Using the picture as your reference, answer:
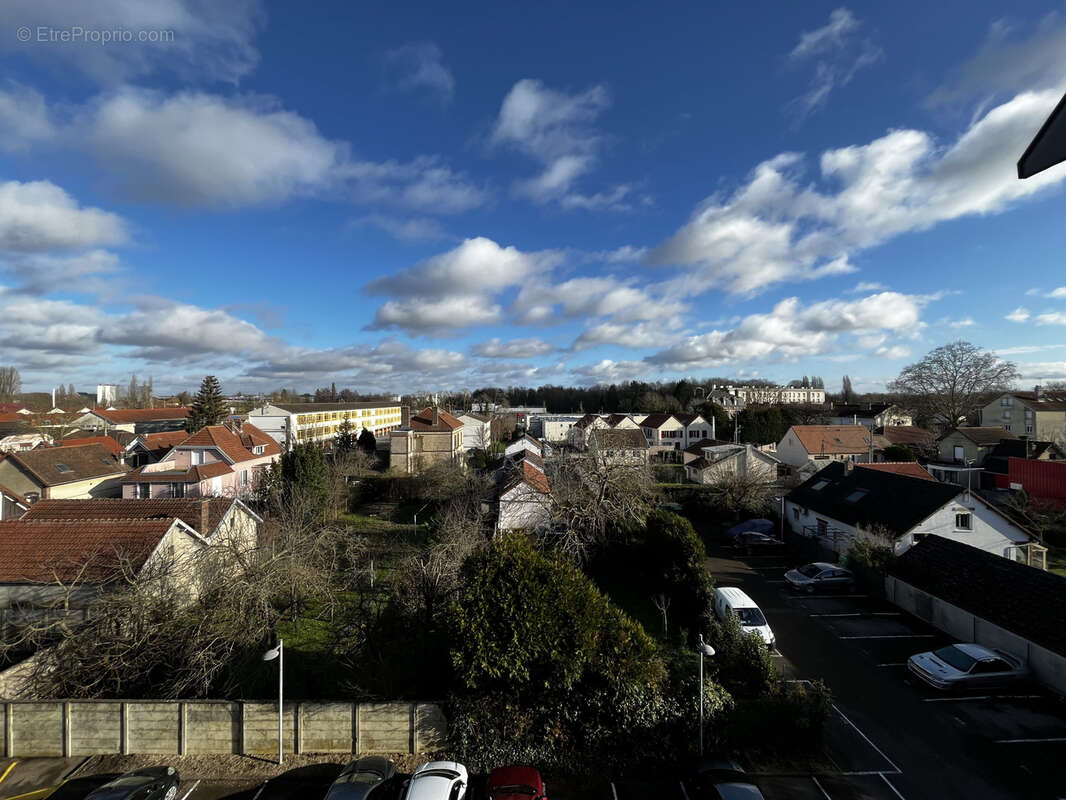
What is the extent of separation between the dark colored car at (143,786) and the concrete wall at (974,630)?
19.3 m

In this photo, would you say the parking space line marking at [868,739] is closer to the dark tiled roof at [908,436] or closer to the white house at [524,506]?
the white house at [524,506]

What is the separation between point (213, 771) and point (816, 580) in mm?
19254

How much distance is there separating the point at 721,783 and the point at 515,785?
361 cm

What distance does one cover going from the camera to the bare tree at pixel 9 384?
103m

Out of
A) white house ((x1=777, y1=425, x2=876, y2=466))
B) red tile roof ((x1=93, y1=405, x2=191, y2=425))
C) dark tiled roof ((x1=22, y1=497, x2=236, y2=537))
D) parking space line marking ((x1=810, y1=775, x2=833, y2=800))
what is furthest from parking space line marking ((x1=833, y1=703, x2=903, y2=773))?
red tile roof ((x1=93, y1=405, x2=191, y2=425))

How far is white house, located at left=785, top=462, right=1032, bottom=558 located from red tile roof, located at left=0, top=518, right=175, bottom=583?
87.0 ft

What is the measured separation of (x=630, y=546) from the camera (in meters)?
20.7

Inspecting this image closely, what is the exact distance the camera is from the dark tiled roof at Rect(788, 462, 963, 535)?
19.6 m

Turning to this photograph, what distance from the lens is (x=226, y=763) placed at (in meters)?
10.2

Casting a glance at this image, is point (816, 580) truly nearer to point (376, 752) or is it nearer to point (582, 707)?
point (582, 707)

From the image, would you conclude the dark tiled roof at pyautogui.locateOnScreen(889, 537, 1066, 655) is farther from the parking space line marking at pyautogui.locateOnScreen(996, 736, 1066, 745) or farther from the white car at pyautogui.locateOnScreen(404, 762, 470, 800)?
the white car at pyautogui.locateOnScreen(404, 762, 470, 800)

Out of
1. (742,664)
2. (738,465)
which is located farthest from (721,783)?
(738,465)

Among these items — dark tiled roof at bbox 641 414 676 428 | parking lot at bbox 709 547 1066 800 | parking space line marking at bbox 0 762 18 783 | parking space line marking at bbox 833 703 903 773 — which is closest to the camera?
parking lot at bbox 709 547 1066 800

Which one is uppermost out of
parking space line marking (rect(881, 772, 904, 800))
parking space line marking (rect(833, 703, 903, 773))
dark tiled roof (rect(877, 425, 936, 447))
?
dark tiled roof (rect(877, 425, 936, 447))
